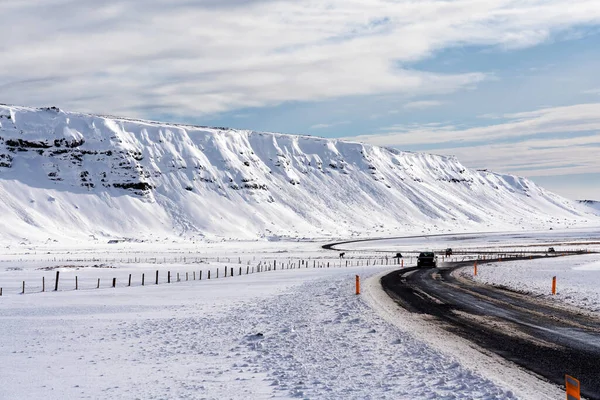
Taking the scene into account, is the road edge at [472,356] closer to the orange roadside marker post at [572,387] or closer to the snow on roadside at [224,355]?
the snow on roadside at [224,355]

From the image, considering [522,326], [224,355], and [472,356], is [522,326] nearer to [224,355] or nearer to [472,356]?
[472,356]

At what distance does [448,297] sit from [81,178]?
17060 centimetres

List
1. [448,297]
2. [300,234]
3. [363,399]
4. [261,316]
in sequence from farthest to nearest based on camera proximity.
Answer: [300,234] → [448,297] → [261,316] → [363,399]

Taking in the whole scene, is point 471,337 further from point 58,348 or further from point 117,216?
point 117,216

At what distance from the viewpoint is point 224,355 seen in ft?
47.1

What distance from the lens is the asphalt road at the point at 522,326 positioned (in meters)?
12.3

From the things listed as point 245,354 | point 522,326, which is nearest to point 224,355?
point 245,354

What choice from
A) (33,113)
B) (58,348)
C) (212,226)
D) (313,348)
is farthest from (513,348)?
(33,113)

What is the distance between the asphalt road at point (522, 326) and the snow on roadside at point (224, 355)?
5.45ft

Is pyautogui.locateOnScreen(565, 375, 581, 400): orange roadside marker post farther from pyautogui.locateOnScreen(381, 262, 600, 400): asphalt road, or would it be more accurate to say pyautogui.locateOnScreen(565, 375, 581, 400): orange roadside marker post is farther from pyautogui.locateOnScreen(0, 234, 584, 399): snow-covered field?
pyautogui.locateOnScreen(381, 262, 600, 400): asphalt road

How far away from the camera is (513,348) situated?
14406mm

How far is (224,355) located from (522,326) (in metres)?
8.86

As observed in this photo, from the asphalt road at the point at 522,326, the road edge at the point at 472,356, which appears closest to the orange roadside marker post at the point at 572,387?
the road edge at the point at 472,356

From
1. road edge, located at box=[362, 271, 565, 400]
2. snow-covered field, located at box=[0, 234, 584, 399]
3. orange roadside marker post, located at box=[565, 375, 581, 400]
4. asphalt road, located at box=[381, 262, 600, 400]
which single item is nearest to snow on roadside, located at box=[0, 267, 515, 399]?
snow-covered field, located at box=[0, 234, 584, 399]
